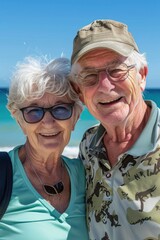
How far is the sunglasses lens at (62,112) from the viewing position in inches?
122

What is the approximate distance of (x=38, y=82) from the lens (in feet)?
9.97

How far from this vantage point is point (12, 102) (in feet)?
10.4

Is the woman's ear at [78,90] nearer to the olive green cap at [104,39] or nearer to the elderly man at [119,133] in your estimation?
the elderly man at [119,133]

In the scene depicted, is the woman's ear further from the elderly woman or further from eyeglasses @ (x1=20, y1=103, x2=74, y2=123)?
eyeglasses @ (x1=20, y1=103, x2=74, y2=123)

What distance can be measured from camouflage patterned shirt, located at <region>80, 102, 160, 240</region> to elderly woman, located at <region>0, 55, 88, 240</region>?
0.69 feet

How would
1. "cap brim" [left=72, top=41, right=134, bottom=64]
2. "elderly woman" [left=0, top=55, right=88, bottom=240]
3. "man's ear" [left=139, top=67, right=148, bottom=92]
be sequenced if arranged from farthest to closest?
"man's ear" [left=139, top=67, right=148, bottom=92] < "elderly woman" [left=0, top=55, right=88, bottom=240] < "cap brim" [left=72, top=41, right=134, bottom=64]

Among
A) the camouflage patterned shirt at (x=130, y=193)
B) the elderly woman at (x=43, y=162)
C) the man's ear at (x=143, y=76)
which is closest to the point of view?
the camouflage patterned shirt at (x=130, y=193)

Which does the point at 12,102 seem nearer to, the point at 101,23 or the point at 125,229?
the point at 101,23

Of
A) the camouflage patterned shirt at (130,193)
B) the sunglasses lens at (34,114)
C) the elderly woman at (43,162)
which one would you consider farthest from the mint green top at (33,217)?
the sunglasses lens at (34,114)

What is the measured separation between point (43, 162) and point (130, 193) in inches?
34.4

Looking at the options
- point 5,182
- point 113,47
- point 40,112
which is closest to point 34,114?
point 40,112

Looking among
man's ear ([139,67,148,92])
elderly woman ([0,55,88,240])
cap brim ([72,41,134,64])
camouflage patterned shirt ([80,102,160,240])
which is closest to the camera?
camouflage patterned shirt ([80,102,160,240])

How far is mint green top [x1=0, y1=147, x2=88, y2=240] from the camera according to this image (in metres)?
2.88

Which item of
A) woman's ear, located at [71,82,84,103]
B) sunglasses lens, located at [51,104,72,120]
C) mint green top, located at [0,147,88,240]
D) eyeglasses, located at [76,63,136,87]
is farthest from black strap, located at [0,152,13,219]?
eyeglasses, located at [76,63,136,87]
